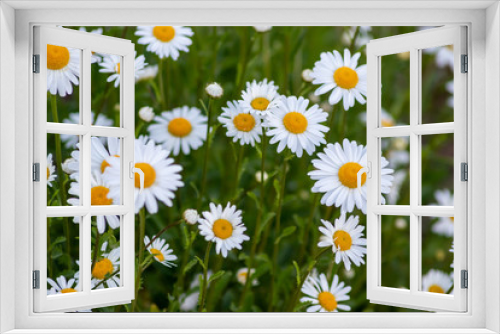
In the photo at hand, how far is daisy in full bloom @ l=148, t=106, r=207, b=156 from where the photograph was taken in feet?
6.02

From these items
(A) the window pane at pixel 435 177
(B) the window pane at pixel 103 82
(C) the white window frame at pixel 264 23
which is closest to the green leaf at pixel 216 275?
(C) the white window frame at pixel 264 23

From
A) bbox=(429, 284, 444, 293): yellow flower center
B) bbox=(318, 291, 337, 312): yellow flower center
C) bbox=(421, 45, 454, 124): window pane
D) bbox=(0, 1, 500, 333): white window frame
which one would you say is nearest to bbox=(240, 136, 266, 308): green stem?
bbox=(318, 291, 337, 312): yellow flower center

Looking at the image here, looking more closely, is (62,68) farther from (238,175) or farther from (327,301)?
(327,301)

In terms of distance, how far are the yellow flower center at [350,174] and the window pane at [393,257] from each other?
0.38 meters

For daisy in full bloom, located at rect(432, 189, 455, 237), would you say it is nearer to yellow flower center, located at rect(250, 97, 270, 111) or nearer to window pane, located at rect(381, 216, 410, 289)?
window pane, located at rect(381, 216, 410, 289)

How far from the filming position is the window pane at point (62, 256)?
1.59 metres

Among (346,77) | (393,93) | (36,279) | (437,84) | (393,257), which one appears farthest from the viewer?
(437,84)

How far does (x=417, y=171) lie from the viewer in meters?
1.45

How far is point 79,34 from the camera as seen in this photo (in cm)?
142

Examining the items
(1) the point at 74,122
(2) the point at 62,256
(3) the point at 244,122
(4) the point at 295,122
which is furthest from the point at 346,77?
(2) the point at 62,256

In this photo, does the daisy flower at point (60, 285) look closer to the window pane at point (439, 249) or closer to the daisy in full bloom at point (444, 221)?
the window pane at point (439, 249)

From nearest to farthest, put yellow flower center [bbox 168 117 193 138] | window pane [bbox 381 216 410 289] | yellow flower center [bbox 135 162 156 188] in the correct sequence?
yellow flower center [bbox 135 162 156 188] → yellow flower center [bbox 168 117 193 138] → window pane [bbox 381 216 410 289]

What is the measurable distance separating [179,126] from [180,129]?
11 mm

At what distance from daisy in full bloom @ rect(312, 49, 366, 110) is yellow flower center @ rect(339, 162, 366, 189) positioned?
19 centimetres
